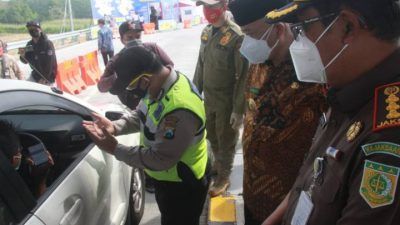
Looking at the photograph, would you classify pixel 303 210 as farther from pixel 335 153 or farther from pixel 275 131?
pixel 275 131

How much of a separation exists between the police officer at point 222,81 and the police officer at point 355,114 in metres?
2.17

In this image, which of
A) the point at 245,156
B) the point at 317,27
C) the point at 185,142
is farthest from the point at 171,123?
the point at 317,27

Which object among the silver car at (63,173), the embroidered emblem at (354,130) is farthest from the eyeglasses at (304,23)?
the silver car at (63,173)

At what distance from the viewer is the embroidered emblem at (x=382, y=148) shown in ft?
3.13

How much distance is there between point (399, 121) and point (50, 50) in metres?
7.50

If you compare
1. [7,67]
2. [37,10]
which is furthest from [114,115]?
[37,10]

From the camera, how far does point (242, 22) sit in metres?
2.40

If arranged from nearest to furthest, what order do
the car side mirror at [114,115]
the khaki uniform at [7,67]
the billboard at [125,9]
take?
the car side mirror at [114,115], the khaki uniform at [7,67], the billboard at [125,9]

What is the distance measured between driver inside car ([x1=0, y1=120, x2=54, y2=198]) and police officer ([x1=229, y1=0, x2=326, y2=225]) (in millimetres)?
1116

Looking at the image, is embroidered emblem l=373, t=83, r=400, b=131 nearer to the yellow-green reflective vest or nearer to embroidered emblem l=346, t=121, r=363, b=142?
embroidered emblem l=346, t=121, r=363, b=142

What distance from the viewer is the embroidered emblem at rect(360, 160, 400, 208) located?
0.96 metres

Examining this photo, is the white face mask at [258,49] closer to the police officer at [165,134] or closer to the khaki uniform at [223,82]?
the police officer at [165,134]

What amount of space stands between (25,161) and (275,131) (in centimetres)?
133

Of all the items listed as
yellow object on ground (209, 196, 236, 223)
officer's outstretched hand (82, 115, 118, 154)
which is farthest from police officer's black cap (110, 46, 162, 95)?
yellow object on ground (209, 196, 236, 223)
